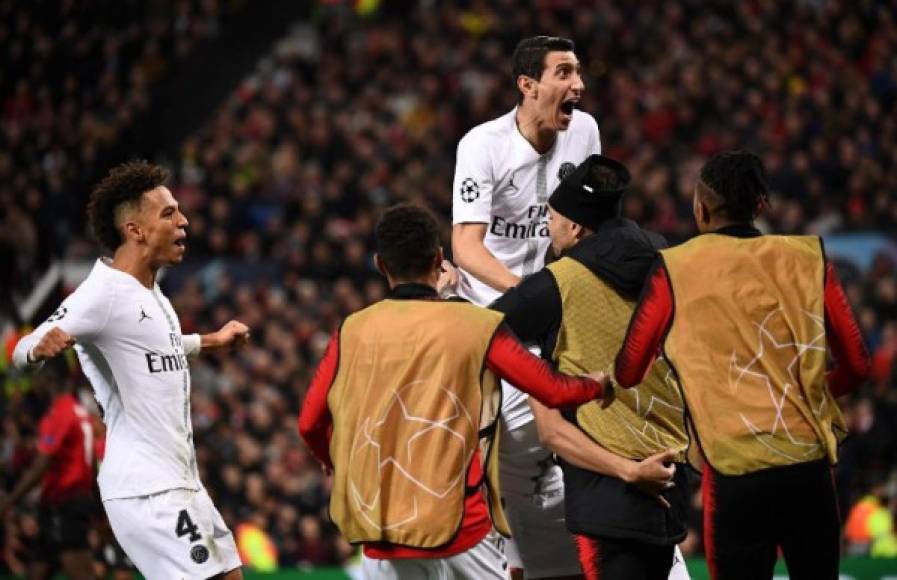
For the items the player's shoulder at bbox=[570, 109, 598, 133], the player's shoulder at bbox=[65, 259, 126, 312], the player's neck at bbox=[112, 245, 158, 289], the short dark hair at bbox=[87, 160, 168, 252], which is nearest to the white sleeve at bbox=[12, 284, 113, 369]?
the player's shoulder at bbox=[65, 259, 126, 312]

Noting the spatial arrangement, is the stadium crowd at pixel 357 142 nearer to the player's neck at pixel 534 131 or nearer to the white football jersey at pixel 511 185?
the white football jersey at pixel 511 185

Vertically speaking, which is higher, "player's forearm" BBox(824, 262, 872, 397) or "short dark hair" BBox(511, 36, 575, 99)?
"short dark hair" BBox(511, 36, 575, 99)

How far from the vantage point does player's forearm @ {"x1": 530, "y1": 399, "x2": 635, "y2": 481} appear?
5.48 meters

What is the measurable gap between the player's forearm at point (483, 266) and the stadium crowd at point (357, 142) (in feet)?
22.4

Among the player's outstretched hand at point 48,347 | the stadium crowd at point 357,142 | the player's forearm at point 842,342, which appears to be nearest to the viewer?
the player's forearm at point 842,342

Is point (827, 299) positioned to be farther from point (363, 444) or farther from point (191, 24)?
point (191, 24)

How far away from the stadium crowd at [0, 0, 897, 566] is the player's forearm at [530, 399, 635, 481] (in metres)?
7.68

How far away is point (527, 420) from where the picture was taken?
22.0 feet

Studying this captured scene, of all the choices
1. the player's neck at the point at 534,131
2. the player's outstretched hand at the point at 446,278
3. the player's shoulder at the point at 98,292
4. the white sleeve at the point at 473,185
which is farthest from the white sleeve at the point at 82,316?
the player's neck at the point at 534,131

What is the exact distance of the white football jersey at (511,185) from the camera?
6.89 meters

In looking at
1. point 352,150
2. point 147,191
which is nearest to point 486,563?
point 147,191

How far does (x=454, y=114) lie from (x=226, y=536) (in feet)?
43.8

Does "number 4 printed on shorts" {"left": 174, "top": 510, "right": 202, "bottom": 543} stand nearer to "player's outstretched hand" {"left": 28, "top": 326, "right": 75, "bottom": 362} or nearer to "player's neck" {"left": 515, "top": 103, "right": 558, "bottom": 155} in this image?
"player's outstretched hand" {"left": 28, "top": 326, "right": 75, "bottom": 362}

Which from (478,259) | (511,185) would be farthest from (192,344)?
(511,185)
